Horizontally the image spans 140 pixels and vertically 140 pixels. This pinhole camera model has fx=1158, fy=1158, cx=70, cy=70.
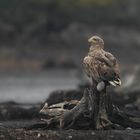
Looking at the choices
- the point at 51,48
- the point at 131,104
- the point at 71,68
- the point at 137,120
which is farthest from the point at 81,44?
the point at 137,120

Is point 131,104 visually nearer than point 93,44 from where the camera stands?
No

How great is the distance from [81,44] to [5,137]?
65.5 meters

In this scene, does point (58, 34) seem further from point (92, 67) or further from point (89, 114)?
point (92, 67)

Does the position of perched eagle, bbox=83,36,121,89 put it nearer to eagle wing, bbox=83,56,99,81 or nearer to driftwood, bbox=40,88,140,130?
eagle wing, bbox=83,56,99,81

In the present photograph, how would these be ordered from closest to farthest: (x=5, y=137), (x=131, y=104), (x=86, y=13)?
(x=5, y=137) → (x=131, y=104) → (x=86, y=13)

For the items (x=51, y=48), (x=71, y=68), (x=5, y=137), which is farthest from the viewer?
(x=51, y=48)

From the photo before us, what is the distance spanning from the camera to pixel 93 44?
2300 cm

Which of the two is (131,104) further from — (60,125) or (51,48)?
(51,48)

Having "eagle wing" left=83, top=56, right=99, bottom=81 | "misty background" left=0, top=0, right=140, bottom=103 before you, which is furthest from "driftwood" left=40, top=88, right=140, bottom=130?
"misty background" left=0, top=0, right=140, bottom=103

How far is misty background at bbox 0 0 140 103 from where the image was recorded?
78812 mm

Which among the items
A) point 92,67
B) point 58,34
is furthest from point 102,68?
point 58,34

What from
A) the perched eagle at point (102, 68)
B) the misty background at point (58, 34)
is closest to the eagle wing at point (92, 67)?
the perched eagle at point (102, 68)

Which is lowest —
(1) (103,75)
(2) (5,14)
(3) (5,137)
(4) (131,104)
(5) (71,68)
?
(3) (5,137)

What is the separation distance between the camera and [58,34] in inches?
3445
